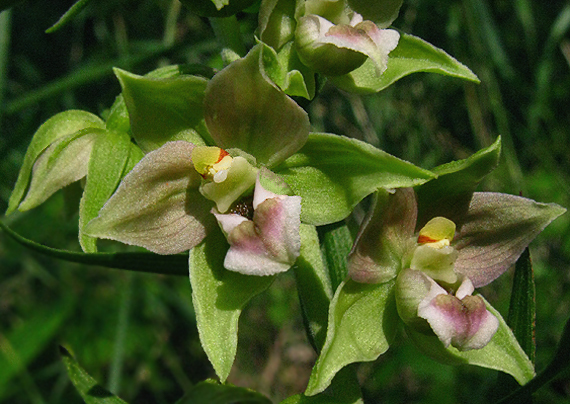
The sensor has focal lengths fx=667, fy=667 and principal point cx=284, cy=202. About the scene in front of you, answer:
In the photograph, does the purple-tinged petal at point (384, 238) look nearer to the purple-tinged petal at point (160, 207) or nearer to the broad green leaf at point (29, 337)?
the purple-tinged petal at point (160, 207)

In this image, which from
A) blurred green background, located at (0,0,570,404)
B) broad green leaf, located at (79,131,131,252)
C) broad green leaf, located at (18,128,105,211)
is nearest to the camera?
broad green leaf, located at (79,131,131,252)

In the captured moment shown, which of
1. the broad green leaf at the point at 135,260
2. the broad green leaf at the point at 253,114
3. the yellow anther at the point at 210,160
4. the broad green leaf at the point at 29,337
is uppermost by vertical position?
the broad green leaf at the point at 253,114

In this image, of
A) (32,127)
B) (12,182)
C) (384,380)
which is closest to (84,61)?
(12,182)

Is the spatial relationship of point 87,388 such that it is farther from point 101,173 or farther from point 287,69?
point 287,69

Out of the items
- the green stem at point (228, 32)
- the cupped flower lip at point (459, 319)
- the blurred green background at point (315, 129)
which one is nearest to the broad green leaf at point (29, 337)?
the blurred green background at point (315, 129)

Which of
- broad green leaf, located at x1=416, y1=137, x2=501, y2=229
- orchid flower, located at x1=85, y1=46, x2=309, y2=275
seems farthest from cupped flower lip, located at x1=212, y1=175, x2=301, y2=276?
broad green leaf, located at x1=416, y1=137, x2=501, y2=229

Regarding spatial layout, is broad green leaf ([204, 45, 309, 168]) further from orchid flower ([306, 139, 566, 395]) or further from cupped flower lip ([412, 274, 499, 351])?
cupped flower lip ([412, 274, 499, 351])
